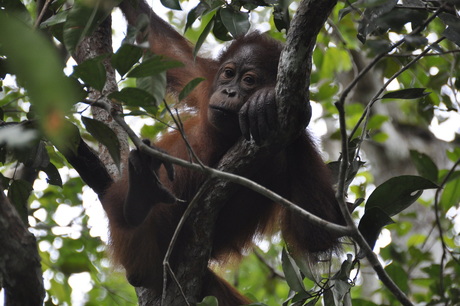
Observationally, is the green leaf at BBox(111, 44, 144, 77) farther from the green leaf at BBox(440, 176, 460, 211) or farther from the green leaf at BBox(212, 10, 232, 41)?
the green leaf at BBox(440, 176, 460, 211)

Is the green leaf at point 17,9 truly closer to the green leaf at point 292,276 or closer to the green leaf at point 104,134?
the green leaf at point 104,134

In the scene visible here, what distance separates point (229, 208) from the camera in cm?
392

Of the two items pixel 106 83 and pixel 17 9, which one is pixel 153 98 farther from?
pixel 106 83

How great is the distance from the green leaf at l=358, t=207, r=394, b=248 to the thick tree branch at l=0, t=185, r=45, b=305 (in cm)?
159

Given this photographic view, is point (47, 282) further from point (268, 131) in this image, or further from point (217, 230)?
point (268, 131)

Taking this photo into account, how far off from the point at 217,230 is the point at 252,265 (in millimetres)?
6068

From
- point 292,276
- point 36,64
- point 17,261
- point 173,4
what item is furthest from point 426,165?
point 36,64

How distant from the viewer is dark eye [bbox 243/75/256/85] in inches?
153

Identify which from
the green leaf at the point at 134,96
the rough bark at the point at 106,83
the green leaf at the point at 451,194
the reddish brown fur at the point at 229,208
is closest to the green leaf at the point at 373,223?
the reddish brown fur at the point at 229,208

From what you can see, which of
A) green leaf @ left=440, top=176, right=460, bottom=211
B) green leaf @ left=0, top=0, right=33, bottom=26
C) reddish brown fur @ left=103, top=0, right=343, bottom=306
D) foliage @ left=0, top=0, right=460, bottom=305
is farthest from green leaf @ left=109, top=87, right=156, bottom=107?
green leaf @ left=440, top=176, right=460, bottom=211

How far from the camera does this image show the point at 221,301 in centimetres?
395

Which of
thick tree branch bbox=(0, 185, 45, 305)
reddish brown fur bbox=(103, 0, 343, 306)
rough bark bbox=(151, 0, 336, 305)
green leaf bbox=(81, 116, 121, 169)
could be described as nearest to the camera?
thick tree branch bbox=(0, 185, 45, 305)

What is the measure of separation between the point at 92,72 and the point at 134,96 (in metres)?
0.21

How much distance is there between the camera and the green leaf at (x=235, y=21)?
2.91m
